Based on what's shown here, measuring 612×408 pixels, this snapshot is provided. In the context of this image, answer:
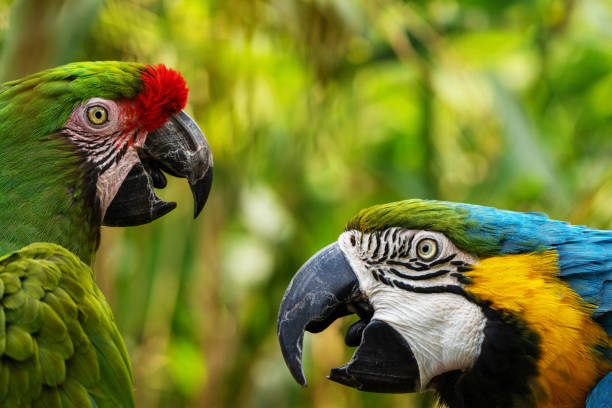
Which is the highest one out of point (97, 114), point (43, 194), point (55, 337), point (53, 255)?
point (97, 114)

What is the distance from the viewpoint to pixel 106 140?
5.76ft

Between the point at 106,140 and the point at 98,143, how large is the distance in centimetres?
2

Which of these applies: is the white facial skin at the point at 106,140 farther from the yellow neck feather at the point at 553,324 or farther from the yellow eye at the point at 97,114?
the yellow neck feather at the point at 553,324

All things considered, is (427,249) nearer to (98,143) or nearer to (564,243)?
(564,243)

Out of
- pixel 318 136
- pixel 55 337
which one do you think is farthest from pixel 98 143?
pixel 318 136

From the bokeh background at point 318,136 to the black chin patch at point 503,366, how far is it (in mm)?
1248

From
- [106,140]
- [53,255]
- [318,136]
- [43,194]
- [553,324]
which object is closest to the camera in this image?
[553,324]

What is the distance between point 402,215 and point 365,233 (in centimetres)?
9

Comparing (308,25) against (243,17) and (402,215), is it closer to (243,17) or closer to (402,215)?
(243,17)

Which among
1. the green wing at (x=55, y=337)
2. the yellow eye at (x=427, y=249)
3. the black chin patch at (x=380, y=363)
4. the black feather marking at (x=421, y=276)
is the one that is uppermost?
the yellow eye at (x=427, y=249)

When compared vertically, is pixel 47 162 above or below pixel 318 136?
below

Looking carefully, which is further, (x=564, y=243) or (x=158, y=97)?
(x=158, y=97)

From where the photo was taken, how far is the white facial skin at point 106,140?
172 centimetres

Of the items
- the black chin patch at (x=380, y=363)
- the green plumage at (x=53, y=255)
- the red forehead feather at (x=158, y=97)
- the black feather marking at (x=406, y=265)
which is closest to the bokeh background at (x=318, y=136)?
A: the red forehead feather at (x=158, y=97)
